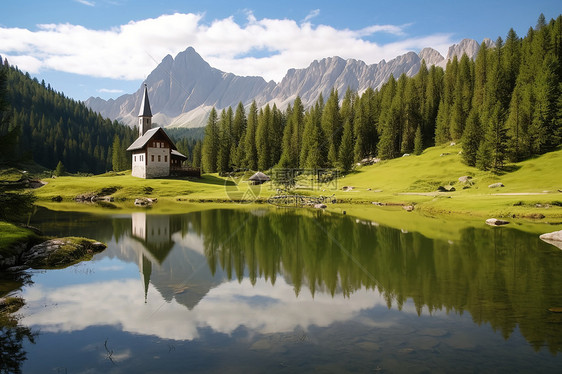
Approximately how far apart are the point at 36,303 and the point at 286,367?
10459 millimetres

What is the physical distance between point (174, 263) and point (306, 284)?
26.5ft

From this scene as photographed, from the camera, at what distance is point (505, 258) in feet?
70.0

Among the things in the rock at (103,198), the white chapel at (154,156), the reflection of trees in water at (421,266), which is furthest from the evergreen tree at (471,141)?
the rock at (103,198)

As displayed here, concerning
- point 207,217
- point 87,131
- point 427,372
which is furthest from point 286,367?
point 87,131

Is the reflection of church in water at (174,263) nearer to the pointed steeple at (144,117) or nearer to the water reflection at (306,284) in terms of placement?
the water reflection at (306,284)

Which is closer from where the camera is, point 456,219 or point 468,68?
point 456,219

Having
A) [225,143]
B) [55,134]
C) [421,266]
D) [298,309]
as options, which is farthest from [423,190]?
[55,134]

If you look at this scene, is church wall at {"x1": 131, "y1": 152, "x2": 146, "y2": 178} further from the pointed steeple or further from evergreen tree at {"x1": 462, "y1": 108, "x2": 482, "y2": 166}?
evergreen tree at {"x1": 462, "y1": 108, "x2": 482, "y2": 166}

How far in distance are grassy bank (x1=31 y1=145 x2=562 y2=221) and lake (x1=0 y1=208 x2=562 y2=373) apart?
19.7 metres

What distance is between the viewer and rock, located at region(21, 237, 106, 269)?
63.6 feet

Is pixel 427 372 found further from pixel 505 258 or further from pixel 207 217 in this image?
pixel 207 217

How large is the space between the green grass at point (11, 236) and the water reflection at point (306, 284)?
4.49 m

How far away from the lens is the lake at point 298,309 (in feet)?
31.7

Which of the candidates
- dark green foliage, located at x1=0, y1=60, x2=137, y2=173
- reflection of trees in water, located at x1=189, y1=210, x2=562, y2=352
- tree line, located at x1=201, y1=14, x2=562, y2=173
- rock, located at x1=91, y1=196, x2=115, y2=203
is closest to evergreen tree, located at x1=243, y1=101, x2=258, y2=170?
tree line, located at x1=201, y1=14, x2=562, y2=173
